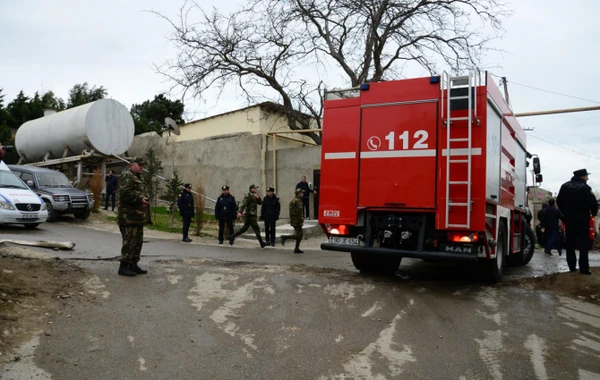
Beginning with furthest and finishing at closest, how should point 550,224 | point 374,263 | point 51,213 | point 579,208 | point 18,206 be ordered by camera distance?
point 51,213, point 550,224, point 18,206, point 374,263, point 579,208

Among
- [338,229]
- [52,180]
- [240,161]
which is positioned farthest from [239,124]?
[338,229]

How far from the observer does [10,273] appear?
6516 mm

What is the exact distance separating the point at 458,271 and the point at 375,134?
3.67m

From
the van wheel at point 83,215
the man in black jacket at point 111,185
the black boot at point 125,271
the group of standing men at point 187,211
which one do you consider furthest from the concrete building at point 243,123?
the black boot at point 125,271

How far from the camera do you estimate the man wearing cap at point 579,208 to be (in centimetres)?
850

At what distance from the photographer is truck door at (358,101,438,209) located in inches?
296

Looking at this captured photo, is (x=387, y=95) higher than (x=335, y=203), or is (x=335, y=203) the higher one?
(x=387, y=95)

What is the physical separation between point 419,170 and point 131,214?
433 cm

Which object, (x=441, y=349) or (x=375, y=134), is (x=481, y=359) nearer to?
(x=441, y=349)

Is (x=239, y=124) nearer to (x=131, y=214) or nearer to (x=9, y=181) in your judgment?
(x=9, y=181)

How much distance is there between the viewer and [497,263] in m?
8.34

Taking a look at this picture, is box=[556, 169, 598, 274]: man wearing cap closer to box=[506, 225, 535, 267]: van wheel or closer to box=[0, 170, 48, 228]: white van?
box=[506, 225, 535, 267]: van wheel

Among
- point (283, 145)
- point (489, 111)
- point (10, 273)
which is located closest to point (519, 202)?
point (489, 111)

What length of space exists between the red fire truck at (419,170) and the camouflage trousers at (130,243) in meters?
2.88
